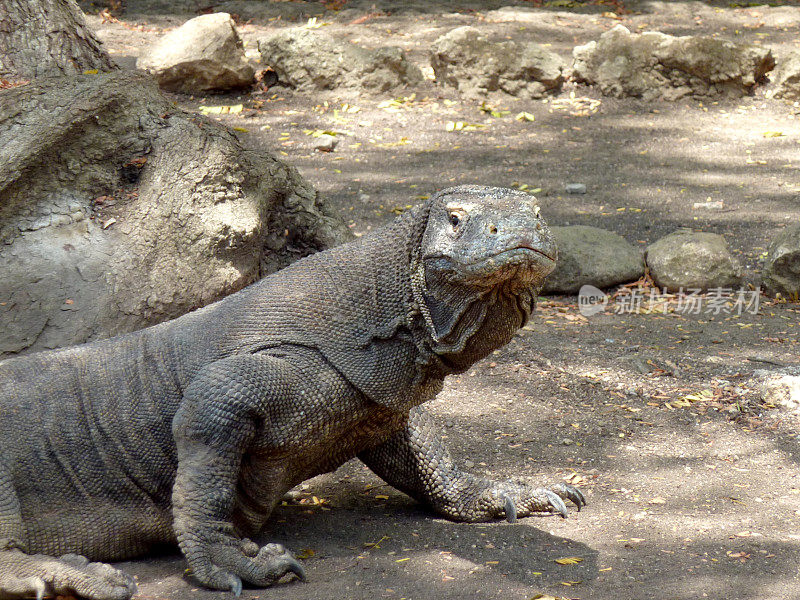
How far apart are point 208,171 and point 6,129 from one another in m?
1.00

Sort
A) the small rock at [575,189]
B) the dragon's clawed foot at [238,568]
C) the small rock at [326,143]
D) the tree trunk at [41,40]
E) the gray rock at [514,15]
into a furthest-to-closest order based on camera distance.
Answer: the gray rock at [514,15] < the small rock at [326,143] < the small rock at [575,189] < the tree trunk at [41,40] < the dragon's clawed foot at [238,568]

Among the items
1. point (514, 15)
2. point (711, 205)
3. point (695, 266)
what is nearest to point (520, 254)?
point (695, 266)

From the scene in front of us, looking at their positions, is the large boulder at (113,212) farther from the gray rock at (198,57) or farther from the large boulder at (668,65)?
the large boulder at (668,65)

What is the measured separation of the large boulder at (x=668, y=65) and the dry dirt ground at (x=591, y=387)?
199 millimetres

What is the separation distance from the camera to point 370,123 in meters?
9.91

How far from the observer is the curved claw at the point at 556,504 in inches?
154

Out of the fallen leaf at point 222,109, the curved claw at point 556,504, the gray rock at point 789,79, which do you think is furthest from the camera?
the gray rock at point 789,79

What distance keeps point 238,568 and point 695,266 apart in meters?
4.36

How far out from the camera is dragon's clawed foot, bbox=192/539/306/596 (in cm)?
324

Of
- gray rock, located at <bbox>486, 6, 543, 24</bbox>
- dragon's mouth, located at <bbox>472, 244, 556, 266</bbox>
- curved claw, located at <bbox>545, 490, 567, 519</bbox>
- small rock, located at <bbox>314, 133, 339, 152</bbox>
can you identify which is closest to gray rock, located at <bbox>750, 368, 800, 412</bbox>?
curved claw, located at <bbox>545, 490, 567, 519</bbox>

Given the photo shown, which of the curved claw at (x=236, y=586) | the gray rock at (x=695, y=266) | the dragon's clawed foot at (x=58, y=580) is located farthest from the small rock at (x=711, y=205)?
the dragon's clawed foot at (x=58, y=580)

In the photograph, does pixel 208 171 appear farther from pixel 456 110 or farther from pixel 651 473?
pixel 456 110

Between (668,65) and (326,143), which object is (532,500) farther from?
(668,65)

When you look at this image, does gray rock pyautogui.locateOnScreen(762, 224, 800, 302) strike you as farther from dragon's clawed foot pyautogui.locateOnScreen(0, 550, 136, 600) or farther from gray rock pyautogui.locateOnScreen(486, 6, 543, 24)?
gray rock pyautogui.locateOnScreen(486, 6, 543, 24)
